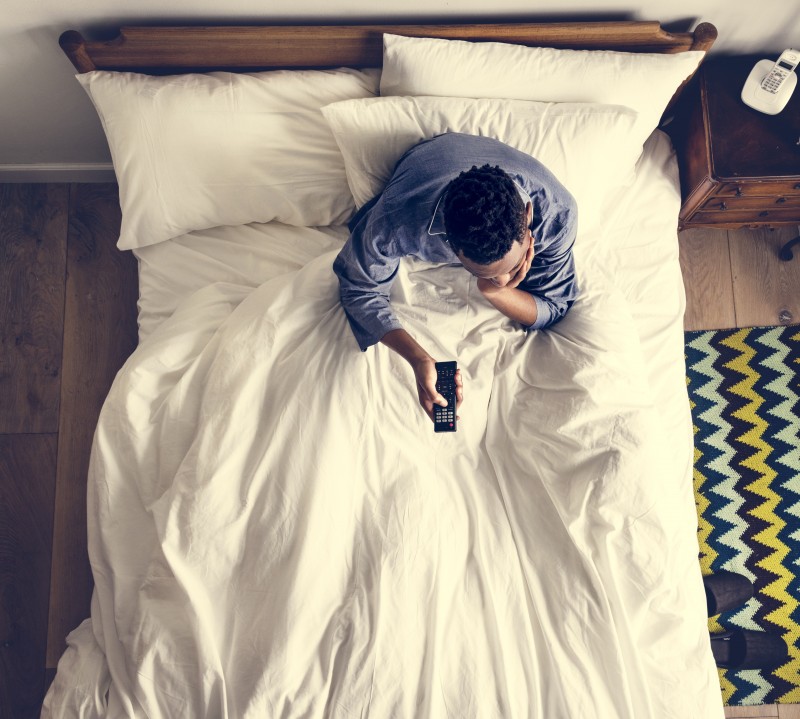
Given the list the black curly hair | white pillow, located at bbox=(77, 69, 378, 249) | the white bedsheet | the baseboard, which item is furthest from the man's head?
the baseboard

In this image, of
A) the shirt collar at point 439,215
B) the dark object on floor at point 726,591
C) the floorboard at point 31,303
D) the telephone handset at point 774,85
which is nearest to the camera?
the shirt collar at point 439,215

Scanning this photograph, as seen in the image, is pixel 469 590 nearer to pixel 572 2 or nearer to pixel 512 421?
pixel 512 421

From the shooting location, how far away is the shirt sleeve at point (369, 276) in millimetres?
1152

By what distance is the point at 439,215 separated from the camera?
1.09m

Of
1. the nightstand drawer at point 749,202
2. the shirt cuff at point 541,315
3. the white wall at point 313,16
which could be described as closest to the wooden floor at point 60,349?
the nightstand drawer at point 749,202

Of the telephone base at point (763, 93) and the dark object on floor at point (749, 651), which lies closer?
the telephone base at point (763, 93)

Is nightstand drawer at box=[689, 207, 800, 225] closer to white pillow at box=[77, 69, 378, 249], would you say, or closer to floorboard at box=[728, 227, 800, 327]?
floorboard at box=[728, 227, 800, 327]

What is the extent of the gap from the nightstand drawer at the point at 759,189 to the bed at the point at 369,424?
0.15 metres

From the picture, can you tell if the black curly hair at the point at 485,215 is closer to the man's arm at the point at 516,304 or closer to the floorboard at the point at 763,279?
the man's arm at the point at 516,304

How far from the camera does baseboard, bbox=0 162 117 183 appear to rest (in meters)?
1.77

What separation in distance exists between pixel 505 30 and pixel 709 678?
1287mm

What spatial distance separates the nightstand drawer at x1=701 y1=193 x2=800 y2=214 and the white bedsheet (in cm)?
39

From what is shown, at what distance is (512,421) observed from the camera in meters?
1.31

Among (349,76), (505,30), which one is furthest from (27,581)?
(505,30)
